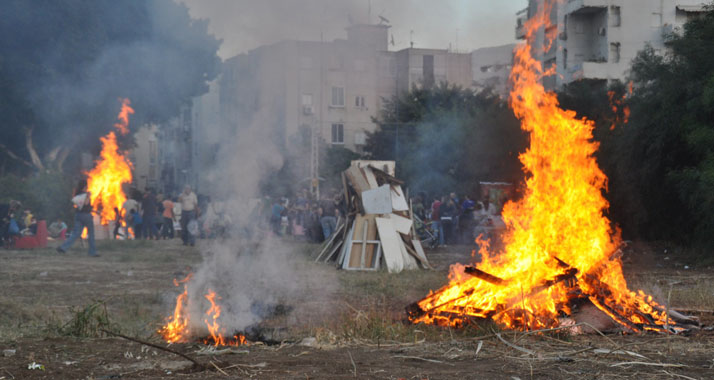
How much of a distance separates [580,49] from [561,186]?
40191mm

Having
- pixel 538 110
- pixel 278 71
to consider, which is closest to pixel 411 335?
pixel 278 71

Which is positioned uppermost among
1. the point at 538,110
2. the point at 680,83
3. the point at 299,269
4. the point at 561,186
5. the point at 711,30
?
the point at 711,30

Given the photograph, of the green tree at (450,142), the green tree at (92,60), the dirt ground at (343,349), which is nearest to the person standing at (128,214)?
the green tree at (92,60)

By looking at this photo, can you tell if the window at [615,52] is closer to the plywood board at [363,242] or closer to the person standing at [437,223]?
the person standing at [437,223]

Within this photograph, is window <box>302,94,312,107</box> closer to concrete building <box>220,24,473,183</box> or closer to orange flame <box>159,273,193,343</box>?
concrete building <box>220,24,473,183</box>

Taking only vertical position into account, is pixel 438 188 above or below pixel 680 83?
below

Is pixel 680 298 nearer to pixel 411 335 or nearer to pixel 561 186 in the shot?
pixel 561 186

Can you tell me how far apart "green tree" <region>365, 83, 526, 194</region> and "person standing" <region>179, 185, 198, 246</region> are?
12872 mm

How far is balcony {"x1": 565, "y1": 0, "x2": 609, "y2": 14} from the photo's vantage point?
45.9 metres

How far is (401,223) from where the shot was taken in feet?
56.0

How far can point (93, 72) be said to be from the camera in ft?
73.9

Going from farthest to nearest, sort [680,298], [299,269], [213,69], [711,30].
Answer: [711,30]
[299,269]
[213,69]
[680,298]

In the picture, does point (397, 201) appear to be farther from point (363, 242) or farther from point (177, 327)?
point (177, 327)

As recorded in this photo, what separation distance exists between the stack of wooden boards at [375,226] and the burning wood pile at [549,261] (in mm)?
5120
